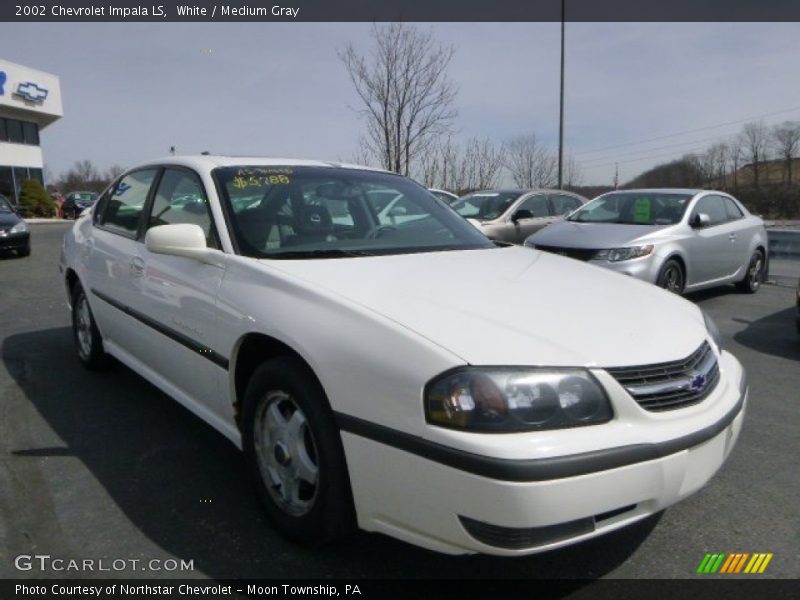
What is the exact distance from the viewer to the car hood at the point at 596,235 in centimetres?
695

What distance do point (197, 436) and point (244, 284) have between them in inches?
52.3

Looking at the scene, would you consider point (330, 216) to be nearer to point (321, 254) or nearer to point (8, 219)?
point (321, 254)

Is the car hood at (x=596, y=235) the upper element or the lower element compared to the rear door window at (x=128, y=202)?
lower

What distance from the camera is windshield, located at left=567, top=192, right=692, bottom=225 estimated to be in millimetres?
7691

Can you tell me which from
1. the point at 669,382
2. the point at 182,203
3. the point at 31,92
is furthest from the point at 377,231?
the point at 31,92

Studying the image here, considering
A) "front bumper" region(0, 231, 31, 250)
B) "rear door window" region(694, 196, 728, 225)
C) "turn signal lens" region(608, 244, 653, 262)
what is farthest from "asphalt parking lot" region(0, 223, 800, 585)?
"front bumper" region(0, 231, 31, 250)

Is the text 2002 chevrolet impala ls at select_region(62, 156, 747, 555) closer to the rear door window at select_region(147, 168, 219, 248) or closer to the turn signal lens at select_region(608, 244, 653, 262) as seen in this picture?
the rear door window at select_region(147, 168, 219, 248)

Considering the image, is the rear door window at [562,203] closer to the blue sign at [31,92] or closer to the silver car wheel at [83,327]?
the silver car wheel at [83,327]

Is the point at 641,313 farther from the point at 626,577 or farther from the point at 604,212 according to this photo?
the point at 604,212

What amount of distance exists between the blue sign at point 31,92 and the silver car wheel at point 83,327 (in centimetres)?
3573

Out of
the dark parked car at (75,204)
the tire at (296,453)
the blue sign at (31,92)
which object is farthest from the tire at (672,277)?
the blue sign at (31,92)

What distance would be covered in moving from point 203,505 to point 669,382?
78.4 inches

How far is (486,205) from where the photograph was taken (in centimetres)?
1070

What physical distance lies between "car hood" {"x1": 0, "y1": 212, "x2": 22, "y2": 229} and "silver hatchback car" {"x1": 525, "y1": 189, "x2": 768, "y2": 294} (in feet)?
35.5
